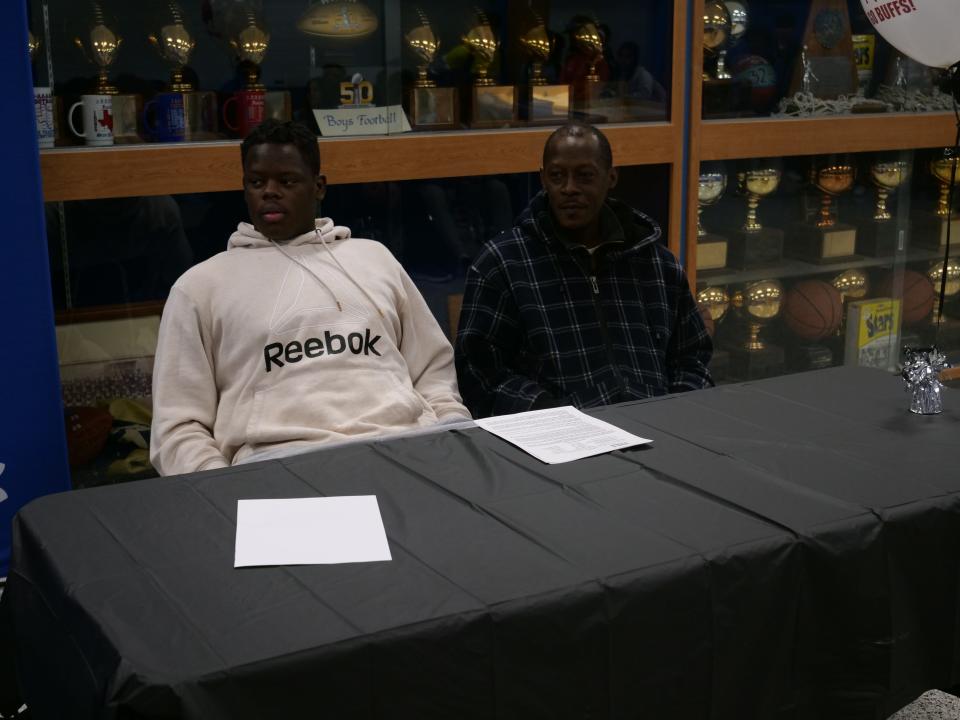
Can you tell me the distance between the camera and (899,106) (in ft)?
11.6

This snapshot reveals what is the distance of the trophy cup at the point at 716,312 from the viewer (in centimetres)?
340

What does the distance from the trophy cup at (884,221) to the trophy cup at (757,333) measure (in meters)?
0.39

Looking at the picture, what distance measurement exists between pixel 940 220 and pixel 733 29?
1.10m

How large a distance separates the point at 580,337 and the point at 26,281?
1.14 metres

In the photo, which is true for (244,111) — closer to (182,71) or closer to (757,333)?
(182,71)

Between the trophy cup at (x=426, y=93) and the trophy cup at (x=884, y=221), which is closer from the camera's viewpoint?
the trophy cup at (x=426, y=93)

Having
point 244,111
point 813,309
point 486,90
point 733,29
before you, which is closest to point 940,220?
point 813,309

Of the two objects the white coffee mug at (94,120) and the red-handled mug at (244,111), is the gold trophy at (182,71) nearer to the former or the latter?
the red-handled mug at (244,111)

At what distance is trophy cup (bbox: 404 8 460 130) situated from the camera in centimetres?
285

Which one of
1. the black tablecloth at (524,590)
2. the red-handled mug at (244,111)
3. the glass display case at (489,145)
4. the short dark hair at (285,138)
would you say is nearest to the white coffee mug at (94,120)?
the glass display case at (489,145)

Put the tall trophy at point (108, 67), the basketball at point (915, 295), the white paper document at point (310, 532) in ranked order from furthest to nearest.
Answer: the basketball at point (915, 295) → the tall trophy at point (108, 67) → the white paper document at point (310, 532)

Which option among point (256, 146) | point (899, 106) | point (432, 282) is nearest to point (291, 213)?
point (256, 146)

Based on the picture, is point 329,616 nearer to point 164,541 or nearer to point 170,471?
point 164,541

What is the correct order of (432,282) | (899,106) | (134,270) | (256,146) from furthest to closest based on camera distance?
(899,106), (432,282), (134,270), (256,146)
